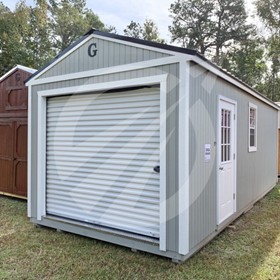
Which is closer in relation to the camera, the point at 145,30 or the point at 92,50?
the point at 92,50

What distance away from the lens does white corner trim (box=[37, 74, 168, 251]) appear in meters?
3.61

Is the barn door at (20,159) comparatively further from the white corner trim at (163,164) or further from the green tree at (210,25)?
the green tree at (210,25)

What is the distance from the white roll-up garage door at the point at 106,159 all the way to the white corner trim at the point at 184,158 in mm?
424

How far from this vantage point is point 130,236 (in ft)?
12.8

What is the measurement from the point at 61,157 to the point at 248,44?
1977 cm

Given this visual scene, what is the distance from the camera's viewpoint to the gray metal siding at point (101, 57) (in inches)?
152

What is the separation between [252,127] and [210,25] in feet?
56.7

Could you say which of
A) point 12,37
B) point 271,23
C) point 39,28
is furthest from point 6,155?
point 271,23

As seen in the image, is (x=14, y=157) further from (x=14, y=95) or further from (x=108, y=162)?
(x=108, y=162)

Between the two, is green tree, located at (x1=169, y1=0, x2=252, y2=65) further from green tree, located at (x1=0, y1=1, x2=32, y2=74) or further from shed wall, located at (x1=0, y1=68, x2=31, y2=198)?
shed wall, located at (x1=0, y1=68, x2=31, y2=198)

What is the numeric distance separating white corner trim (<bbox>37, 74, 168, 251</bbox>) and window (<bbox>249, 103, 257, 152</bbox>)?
3287mm

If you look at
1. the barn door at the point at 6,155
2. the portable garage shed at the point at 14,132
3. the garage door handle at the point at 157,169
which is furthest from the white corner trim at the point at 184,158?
the barn door at the point at 6,155

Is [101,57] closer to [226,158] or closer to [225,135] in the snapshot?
[225,135]

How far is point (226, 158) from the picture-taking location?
16.1 ft
